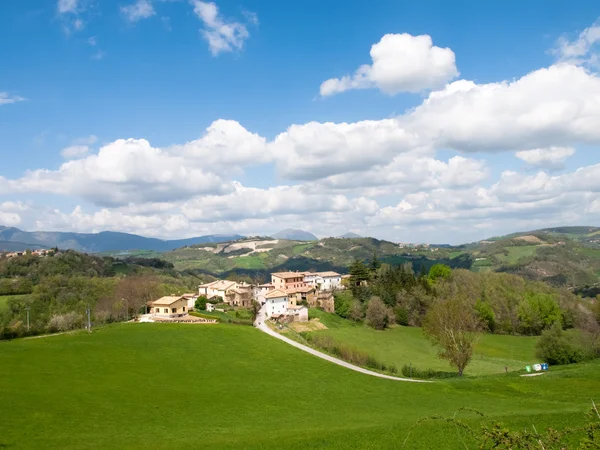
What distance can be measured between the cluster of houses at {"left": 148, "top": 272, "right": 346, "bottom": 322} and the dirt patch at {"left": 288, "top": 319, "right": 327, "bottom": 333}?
8.33ft

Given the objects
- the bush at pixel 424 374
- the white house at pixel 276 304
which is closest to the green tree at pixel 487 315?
the white house at pixel 276 304

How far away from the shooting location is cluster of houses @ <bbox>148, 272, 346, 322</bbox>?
88125 mm

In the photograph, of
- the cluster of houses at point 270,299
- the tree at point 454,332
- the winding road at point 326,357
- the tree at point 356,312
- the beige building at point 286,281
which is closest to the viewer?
the winding road at point 326,357

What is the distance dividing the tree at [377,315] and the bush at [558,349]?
36414 mm

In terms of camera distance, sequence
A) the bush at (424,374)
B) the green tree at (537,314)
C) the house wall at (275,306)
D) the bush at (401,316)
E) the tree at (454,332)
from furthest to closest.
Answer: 1. the bush at (401,316)
2. the green tree at (537,314)
3. the house wall at (275,306)
4. the bush at (424,374)
5. the tree at (454,332)

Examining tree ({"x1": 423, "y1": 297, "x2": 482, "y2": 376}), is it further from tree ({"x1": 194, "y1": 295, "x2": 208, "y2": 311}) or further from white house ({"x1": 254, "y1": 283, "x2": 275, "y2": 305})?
white house ({"x1": 254, "y1": 283, "x2": 275, "y2": 305})

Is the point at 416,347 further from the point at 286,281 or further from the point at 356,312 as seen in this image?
the point at 286,281

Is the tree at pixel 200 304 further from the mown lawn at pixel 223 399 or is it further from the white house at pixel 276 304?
the mown lawn at pixel 223 399

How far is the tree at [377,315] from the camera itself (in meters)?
101

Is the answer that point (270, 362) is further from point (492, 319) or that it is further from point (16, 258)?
point (16, 258)

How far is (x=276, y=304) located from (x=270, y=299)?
204 centimetres

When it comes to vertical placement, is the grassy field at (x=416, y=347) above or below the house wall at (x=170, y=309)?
below

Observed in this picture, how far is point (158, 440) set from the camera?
23516 millimetres

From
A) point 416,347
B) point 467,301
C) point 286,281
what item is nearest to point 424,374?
point 416,347
